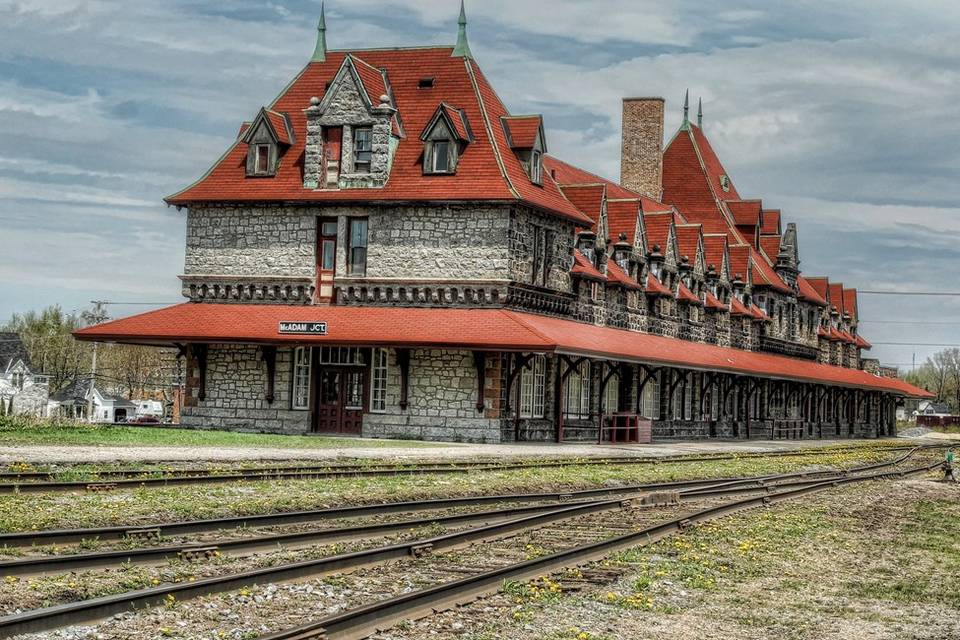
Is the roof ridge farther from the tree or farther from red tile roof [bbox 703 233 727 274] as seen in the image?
the tree

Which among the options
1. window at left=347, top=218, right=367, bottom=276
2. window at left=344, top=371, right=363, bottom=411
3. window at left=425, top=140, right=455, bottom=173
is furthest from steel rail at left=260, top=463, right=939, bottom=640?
window at left=347, top=218, right=367, bottom=276

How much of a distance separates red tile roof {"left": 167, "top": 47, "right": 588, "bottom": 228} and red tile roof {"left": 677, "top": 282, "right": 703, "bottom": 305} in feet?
37.1

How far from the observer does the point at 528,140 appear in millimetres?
39500

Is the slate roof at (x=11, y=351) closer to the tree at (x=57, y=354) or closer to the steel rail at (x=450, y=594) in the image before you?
the tree at (x=57, y=354)

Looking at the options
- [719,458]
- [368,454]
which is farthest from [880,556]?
[719,458]

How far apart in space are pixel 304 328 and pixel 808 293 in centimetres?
4334

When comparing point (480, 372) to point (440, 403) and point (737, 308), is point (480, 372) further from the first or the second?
point (737, 308)

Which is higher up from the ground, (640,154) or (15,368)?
(640,154)

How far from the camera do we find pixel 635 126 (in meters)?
61.9

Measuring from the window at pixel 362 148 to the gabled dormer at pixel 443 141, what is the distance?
5.11 feet

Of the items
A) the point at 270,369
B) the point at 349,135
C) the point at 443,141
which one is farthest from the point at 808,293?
the point at 270,369

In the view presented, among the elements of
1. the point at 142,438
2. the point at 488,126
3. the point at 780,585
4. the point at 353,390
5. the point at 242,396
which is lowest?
the point at 780,585

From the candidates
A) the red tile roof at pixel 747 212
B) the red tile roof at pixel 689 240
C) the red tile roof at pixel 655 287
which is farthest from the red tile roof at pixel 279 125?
the red tile roof at pixel 747 212

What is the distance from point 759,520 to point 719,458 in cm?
1684
